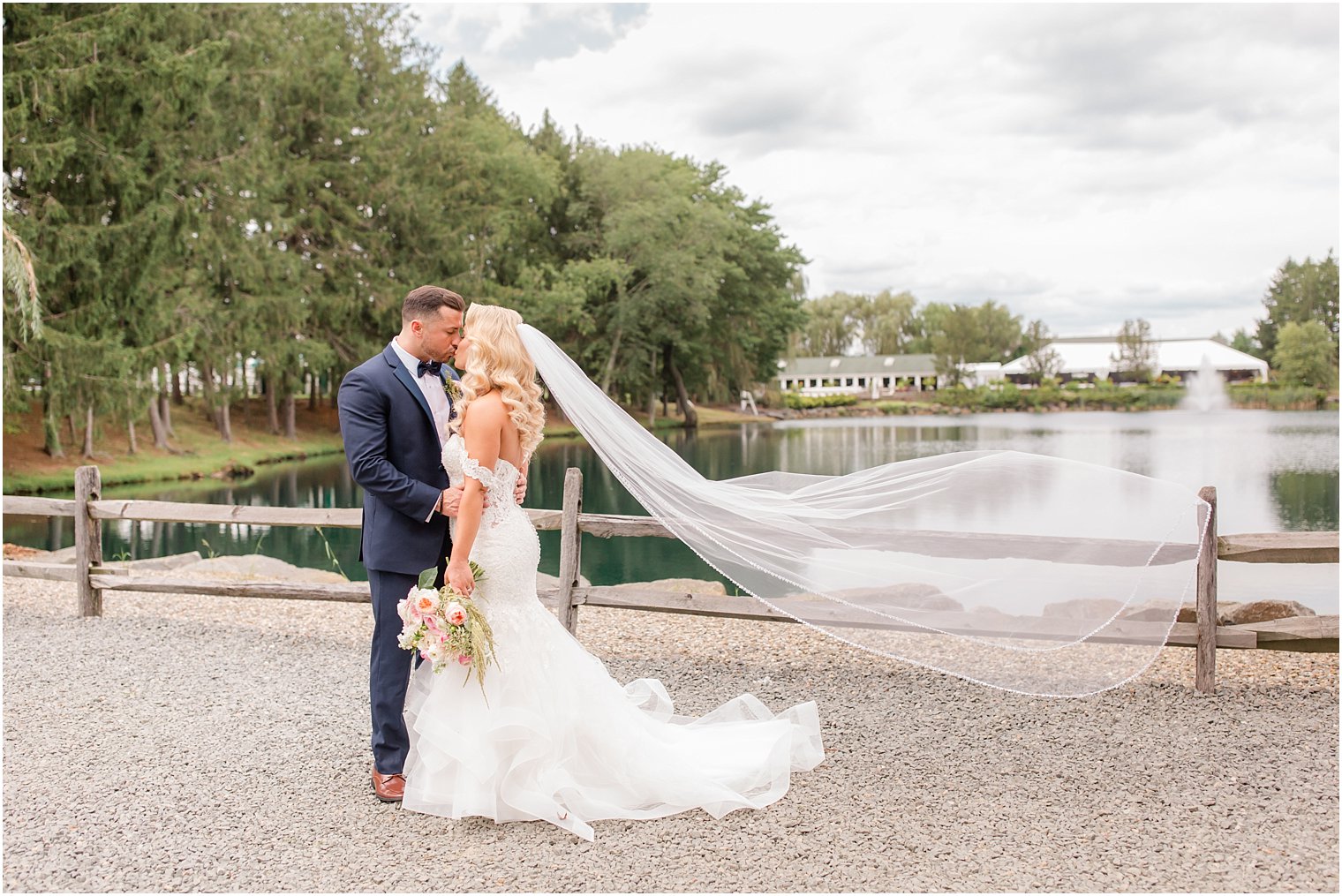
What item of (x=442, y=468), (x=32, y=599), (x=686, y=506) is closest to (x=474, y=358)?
(x=442, y=468)

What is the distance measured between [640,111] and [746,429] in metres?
16.8

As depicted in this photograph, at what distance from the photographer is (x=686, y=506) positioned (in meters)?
4.95

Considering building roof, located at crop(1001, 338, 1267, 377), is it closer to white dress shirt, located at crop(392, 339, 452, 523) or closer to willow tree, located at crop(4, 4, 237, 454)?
willow tree, located at crop(4, 4, 237, 454)

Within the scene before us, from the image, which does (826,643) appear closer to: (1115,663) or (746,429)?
(1115,663)

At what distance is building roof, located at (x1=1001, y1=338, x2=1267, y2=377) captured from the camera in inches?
3383

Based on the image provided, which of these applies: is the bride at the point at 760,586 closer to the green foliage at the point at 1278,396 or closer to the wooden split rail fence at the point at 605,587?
the wooden split rail fence at the point at 605,587

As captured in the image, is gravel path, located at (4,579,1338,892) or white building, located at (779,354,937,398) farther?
white building, located at (779,354,937,398)

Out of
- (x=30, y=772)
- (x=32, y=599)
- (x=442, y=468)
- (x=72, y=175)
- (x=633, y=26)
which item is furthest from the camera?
(x=633, y=26)

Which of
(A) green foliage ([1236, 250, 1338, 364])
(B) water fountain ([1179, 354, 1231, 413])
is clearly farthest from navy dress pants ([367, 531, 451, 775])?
(A) green foliage ([1236, 250, 1338, 364])

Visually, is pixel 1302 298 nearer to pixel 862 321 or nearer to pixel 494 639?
pixel 862 321

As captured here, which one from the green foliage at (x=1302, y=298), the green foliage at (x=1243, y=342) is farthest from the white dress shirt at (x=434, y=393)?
the green foliage at (x=1243, y=342)

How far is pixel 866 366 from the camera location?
99250 mm

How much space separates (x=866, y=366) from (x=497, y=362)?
9775 centimetres

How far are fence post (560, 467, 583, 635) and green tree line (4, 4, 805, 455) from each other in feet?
23.1
